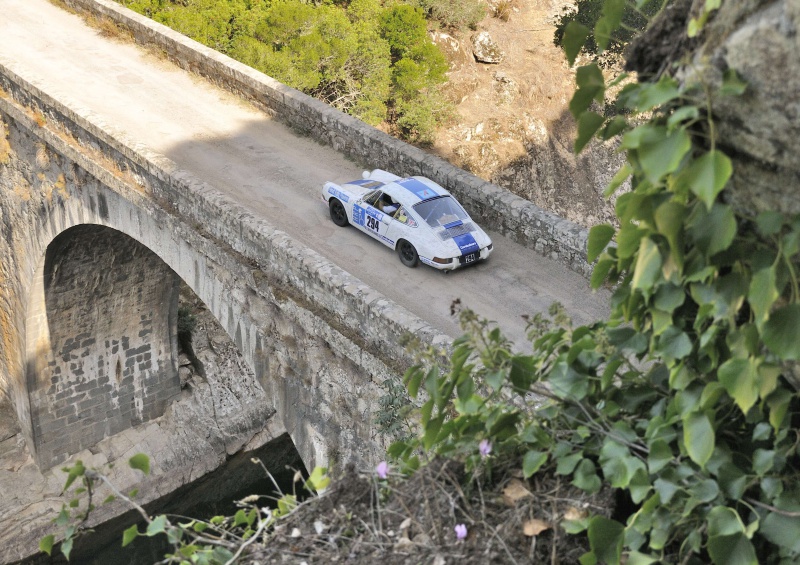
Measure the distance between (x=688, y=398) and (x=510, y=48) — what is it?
30.1 m

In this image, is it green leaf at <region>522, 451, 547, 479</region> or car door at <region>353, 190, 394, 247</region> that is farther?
car door at <region>353, 190, 394, 247</region>

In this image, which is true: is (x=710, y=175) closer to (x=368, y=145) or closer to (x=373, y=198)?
(x=373, y=198)

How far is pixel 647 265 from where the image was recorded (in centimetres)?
316

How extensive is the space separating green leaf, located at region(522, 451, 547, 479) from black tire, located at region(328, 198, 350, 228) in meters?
7.54

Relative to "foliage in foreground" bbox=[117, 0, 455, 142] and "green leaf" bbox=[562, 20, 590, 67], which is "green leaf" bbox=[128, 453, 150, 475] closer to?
"green leaf" bbox=[562, 20, 590, 67]

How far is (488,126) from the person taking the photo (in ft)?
95.5

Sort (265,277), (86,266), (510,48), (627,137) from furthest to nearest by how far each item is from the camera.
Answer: (510,48)
(86,266)
(265,277)
(627,137)

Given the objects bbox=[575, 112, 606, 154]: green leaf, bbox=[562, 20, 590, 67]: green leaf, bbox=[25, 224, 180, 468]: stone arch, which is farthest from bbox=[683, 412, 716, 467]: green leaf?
bbox=[25, 224, 180, 468]: stone arch

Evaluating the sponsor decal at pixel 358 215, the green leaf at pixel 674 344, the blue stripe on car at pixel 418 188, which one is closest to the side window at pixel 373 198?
the sponsor decal at pixel 358 215

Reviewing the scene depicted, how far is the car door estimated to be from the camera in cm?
1039

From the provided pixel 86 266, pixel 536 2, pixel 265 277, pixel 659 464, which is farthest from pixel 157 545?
pixel 536 2

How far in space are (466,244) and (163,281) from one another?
1033cm

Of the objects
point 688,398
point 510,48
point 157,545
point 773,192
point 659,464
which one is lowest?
point 157,545

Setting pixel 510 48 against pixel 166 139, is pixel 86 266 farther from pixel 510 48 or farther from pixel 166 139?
pixel 510 48
